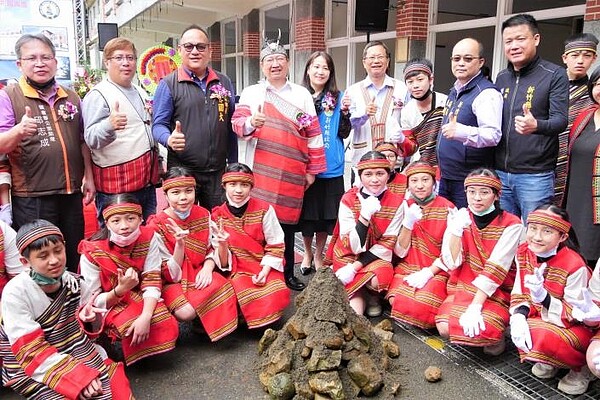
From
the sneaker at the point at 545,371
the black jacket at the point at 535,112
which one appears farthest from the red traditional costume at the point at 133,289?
the black jacket at the point at 535,112

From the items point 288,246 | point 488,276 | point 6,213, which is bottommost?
point 288,246

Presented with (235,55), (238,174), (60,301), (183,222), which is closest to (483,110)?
(238,174)

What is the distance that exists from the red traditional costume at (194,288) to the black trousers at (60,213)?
53cm

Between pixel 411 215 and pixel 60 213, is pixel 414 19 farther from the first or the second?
pixel 60 213

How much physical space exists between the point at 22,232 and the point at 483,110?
Answer: 2864mm

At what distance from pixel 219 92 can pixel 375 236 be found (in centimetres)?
159

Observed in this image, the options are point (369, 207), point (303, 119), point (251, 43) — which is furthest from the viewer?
point (251, 43)

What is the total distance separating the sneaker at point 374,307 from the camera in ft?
12.5

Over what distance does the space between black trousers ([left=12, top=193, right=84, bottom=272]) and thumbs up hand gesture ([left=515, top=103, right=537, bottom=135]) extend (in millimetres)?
2931

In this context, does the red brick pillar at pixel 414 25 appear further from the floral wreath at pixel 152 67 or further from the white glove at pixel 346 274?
the white glove at pixel 346 274

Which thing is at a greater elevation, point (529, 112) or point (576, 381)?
point (529, 112)

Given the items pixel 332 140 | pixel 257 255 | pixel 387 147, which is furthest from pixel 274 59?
pixel 257 255

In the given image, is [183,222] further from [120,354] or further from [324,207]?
[324,207]

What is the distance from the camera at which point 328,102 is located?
4.05m
